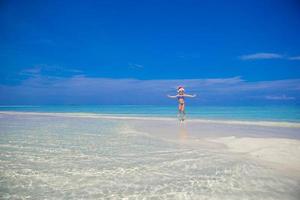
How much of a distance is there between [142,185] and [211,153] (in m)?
3.81

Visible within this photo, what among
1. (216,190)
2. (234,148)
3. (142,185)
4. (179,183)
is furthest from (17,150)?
(234,148)

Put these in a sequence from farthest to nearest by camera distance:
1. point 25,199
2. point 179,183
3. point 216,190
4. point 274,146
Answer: point 274,146 < point 179,183 < point 216,190 < point 25,199

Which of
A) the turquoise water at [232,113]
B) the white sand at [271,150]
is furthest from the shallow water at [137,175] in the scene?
the turquoise water at [232,113]

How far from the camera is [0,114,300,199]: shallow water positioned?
482cm

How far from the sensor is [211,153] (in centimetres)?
841

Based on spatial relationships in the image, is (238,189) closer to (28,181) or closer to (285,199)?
(285,199)

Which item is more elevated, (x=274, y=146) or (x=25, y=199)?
(x=274, y=146)

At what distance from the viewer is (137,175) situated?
5.91 m

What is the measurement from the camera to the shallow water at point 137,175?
4.82m

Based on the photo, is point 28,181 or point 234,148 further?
point 234,148

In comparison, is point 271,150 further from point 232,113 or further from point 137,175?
point 232,113

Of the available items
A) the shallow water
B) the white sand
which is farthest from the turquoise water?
the shallow water

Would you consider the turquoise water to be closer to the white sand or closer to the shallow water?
the white sand

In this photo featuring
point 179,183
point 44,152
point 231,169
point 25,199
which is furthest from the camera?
point 44,152
